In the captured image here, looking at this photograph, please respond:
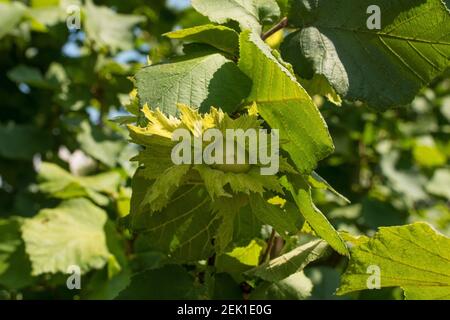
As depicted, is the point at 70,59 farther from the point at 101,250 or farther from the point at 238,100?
the point at 238,100

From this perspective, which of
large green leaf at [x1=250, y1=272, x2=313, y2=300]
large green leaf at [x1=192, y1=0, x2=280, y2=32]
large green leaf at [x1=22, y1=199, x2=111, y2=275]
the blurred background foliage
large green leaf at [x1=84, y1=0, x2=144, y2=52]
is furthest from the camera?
large green leaf at [x1=84, y1=0, x2=144, y2=52]

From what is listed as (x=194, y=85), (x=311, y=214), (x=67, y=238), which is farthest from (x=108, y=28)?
(x=311, y=214)

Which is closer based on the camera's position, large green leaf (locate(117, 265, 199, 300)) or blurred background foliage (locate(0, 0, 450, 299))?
large green leaf (locate(117, 265, 199, 300))

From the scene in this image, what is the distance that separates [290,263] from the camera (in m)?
0.97

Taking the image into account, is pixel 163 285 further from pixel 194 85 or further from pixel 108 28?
pixel 108 28

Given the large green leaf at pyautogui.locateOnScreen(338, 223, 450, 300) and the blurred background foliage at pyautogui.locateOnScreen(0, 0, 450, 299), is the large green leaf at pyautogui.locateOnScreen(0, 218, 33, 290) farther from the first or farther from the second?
the large green leaf at pyautogui.locateOnScreen(338, 223, 450, 300)

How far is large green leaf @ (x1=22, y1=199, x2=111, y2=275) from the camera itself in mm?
1417

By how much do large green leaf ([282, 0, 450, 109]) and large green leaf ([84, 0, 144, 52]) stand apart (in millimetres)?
1088

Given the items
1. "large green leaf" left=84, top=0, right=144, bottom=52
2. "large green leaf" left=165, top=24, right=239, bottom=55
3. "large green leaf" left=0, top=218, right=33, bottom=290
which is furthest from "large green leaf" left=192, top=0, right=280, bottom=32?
"large green leaf" left=84, top=0, right=144, bottom=52

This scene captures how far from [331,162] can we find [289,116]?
4.49ft

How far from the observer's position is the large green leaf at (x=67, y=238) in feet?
4.65

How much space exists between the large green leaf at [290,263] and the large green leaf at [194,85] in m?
0.23

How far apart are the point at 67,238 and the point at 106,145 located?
394 mm
